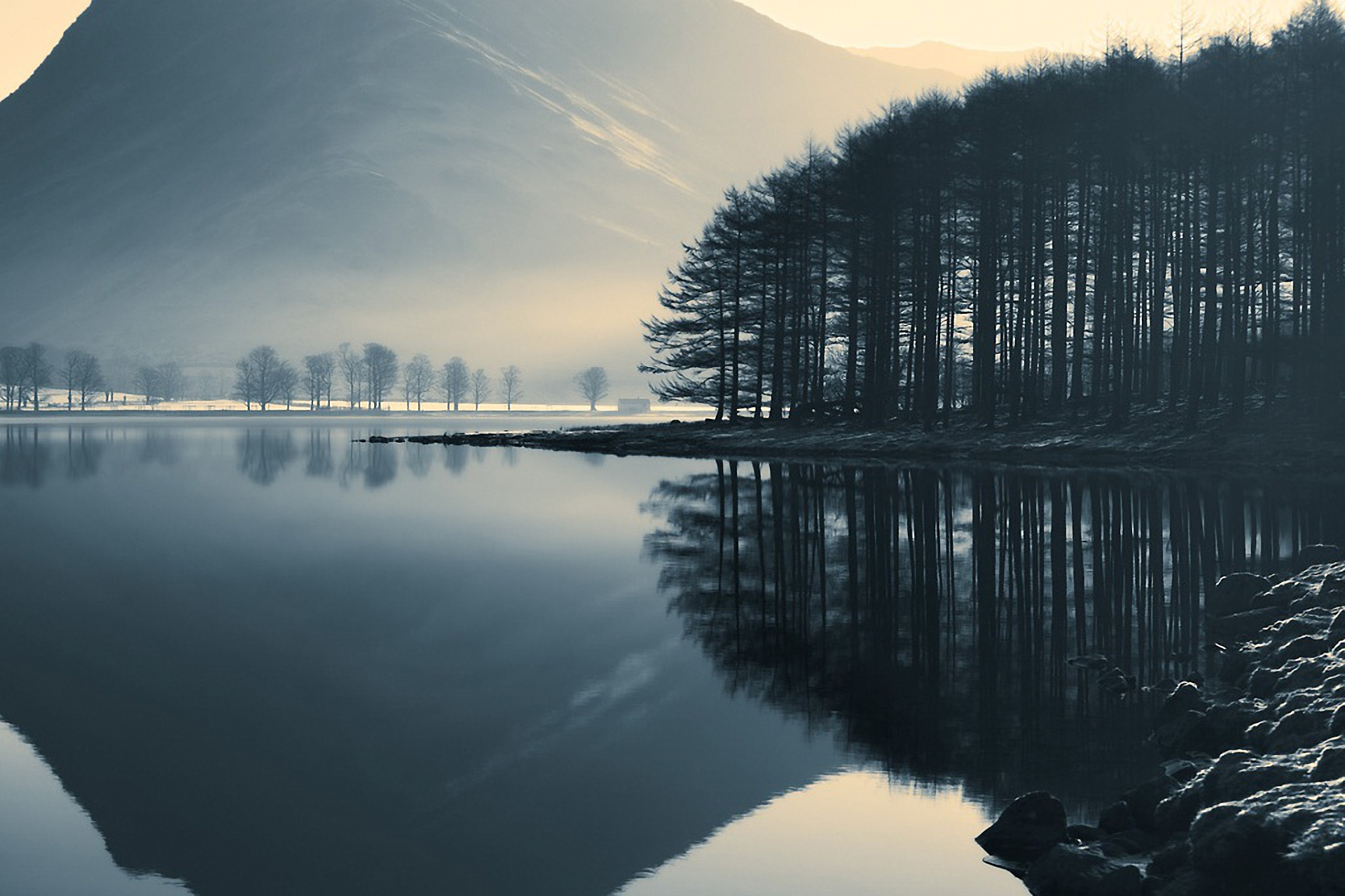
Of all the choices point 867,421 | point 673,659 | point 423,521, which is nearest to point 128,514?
point 423,521

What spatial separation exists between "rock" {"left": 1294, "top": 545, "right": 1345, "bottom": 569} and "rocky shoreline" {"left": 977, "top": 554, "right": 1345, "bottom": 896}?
27.8ft

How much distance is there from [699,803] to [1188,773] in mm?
4492

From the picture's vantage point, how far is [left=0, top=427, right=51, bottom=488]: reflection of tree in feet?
204

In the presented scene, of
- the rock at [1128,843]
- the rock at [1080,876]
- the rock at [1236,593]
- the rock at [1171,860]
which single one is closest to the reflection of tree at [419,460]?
the rock at [1236,593]

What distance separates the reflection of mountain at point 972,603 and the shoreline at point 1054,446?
877 centimetres

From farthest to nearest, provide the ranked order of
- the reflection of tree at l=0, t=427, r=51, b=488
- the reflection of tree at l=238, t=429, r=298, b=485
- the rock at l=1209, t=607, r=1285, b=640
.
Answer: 1. the reflection of tree at l=238, t=429, r=298, b=485
2. the reflection of tree at l=0, t=427, r=51, b=488
3. the rock at l=1209, t=607, r=1285, b=640

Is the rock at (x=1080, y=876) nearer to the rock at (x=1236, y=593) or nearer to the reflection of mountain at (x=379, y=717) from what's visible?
the reflection of mountain at (x=379, y=717)

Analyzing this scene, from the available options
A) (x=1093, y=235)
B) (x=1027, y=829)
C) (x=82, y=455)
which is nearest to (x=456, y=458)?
(x=82, y=455)

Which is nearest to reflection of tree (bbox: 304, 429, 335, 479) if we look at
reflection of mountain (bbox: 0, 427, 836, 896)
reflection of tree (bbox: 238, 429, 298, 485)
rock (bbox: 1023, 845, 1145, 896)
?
reflection of tree (bbox: 238, 429, 298, 485)

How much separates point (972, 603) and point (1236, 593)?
401 centimetres

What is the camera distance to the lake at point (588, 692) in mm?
11125

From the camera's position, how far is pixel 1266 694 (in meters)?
15.0

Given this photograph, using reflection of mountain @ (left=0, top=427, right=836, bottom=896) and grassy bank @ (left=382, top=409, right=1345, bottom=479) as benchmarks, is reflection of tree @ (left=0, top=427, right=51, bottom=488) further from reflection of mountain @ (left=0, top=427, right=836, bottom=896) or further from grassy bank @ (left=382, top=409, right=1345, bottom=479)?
grassy bank @ (left=382, top=409, right=1345, bottom=479)

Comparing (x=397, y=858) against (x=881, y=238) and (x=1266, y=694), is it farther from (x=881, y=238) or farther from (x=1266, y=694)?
(x=881, y=238)
